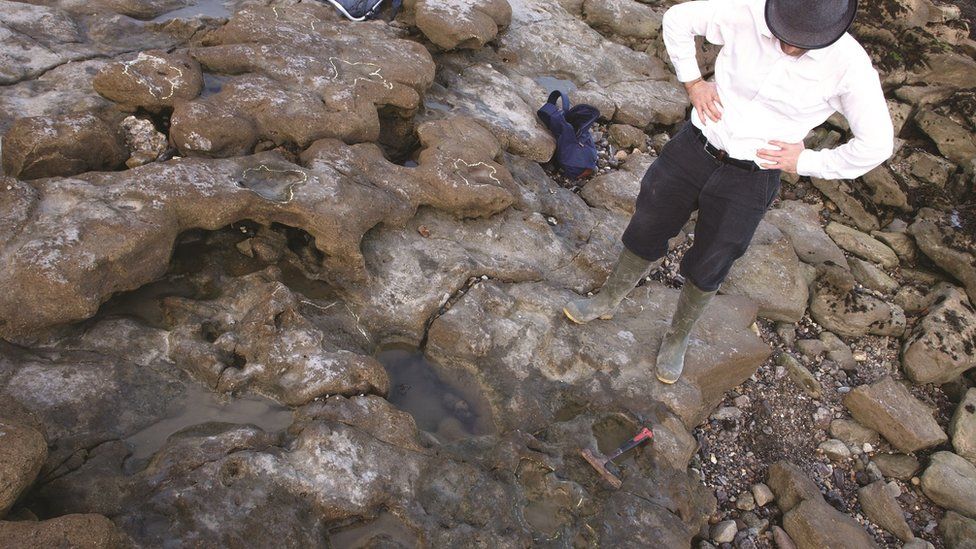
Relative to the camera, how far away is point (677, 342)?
4309mm

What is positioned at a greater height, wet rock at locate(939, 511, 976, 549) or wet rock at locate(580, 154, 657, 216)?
wet rock at locate(580, 154, 657, 216)

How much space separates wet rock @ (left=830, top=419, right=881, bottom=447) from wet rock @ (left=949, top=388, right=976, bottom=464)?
0.66 m

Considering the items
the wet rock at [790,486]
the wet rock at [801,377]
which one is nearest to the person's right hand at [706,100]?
the wet rock at [790,486]

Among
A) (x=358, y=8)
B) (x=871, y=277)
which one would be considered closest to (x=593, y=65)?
(x=358, y=8)

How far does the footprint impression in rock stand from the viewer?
417cm

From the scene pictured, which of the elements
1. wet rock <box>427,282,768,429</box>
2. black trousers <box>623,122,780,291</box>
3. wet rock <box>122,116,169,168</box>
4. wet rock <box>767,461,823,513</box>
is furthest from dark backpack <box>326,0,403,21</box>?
wet rock <box>767,461,823,513</box>

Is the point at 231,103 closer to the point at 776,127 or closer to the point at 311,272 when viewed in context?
the point at 311,272

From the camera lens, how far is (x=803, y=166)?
3234 millimetres

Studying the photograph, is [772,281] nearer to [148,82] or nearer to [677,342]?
[677,342]

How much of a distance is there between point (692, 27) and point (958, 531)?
3979mm

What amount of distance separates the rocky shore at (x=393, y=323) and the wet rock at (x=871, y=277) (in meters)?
0.03

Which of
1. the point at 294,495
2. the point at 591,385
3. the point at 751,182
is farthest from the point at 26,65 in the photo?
the point at 751,182

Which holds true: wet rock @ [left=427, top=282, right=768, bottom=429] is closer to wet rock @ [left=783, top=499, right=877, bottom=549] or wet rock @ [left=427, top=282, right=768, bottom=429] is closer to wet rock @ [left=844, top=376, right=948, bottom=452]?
wet rock @ [left=783, top=499, right=877, bottom=549]

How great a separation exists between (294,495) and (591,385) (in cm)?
209
